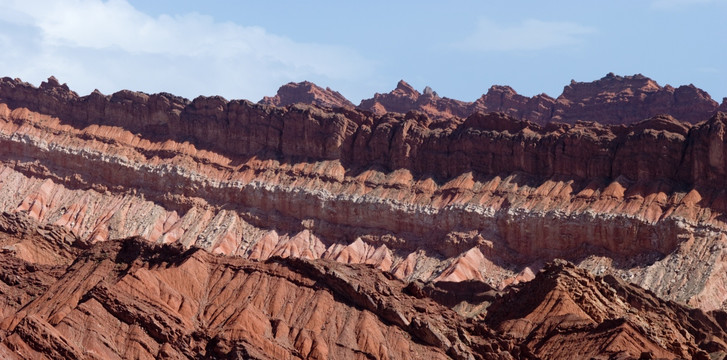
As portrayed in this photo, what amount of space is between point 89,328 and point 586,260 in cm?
5375

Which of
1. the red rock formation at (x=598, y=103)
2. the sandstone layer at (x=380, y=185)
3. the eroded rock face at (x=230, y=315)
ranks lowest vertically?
the eroded rock face at (x=230, y=315)

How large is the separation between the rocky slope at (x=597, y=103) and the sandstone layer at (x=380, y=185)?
3862 cm

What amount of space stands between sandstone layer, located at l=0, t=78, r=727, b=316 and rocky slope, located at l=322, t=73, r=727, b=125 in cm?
3862

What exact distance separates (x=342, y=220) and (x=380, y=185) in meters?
5.36

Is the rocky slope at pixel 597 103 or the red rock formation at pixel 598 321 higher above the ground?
the rocky slope at pixel 597 103

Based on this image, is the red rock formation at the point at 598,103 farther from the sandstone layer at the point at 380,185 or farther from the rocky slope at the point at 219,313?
the rocky slope at the point at 219,313

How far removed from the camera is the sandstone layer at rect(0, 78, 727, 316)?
106m

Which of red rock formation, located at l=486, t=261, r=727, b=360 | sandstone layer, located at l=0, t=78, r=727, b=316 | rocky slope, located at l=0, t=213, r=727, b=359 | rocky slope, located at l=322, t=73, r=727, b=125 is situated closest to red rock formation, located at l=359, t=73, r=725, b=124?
rocky slope, located at l=322, t=73, r=727, b=125

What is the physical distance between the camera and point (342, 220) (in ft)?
402

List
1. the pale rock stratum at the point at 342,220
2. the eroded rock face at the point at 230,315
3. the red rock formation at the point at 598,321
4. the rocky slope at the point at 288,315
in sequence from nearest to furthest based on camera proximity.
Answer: the eroded rock face at the point at 230,315 < the rocky slope at the point at 288,315 < the red rock formation at the point at 598,321 < the pale rock stratum at the point at 342,220

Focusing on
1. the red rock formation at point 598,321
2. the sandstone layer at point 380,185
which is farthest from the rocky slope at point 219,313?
the sandstone layer at point 380,185

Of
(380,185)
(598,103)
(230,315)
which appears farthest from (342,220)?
(598,103)

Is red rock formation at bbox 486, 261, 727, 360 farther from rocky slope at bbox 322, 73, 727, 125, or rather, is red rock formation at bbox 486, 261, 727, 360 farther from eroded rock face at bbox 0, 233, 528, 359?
rocky slope at bbox 322, 73, 727, 125

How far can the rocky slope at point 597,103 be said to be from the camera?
16875cm
